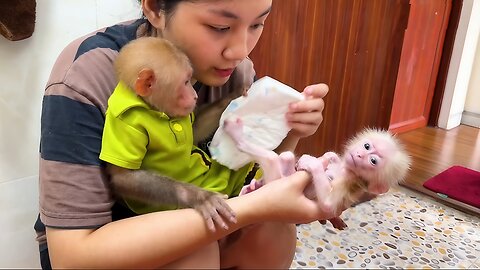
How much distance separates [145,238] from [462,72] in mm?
3000

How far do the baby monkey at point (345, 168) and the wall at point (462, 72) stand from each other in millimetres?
2519

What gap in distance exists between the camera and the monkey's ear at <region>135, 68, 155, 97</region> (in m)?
0.75

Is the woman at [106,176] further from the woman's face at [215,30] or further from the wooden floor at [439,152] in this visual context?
the wooden floor at [439,152]

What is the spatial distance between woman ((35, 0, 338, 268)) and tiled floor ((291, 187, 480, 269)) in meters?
0.93

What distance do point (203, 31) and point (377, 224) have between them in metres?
1.46

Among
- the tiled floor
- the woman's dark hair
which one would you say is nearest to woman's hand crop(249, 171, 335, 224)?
the woman's dark hair

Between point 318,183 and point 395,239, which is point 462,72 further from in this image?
point 318,183

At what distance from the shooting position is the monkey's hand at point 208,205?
78cm

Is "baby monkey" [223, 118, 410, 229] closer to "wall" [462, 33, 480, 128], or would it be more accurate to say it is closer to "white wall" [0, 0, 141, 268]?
"white wall" [0, 0, 141, 268]

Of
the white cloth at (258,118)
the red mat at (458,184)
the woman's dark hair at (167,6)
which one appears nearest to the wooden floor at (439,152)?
the red mat at (458,184)

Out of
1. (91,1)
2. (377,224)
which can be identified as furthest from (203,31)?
(377,224)

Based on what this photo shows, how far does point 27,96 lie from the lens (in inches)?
46.8

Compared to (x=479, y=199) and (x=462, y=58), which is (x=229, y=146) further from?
(x=462, y=58)

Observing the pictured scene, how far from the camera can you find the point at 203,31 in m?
0.80
